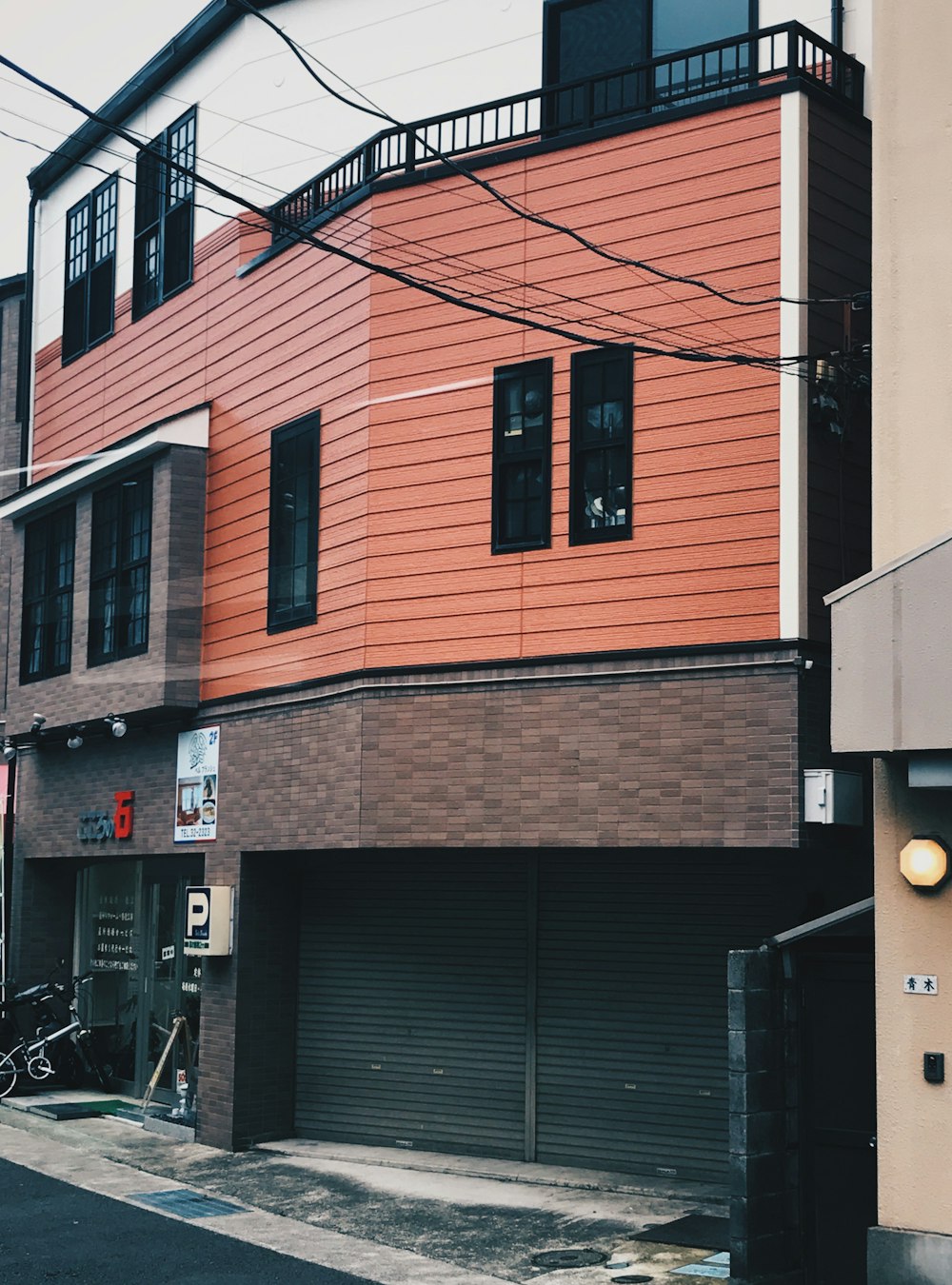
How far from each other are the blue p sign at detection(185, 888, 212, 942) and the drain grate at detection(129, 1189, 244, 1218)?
285cm

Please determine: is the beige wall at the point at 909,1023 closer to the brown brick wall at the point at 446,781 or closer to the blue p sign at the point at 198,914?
the brown brick wall at the point at 446,781

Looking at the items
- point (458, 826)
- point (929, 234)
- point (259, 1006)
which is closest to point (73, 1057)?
point (259, 1006)

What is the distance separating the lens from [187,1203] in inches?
527

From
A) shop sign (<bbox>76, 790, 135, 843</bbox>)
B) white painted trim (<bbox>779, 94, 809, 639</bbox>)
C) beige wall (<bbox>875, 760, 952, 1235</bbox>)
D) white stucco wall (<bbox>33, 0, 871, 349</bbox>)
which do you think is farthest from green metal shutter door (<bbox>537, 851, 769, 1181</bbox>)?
white stucco wall (<bbox>33, 0, 871, 349</bbox>)

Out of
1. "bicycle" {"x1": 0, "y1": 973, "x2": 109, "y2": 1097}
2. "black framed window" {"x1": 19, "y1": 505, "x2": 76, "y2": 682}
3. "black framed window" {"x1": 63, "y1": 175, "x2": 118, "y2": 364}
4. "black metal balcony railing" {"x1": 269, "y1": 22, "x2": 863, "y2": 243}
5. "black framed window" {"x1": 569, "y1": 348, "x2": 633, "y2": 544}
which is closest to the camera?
"black metal balcony railing" {"x1": 269, "y1": 22, "x2": 863, "y2": 243}

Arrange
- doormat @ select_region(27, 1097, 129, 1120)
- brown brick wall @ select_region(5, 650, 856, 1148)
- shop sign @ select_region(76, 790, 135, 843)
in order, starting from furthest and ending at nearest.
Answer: shop sign @ select_region(76, 790, 135, 843) < doormat @ select_region(27, 1097, 129, 1120) < brown brick wall @ select_region(5, 650, 856, 1148)

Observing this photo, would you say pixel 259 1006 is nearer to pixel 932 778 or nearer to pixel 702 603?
pixel 702 603

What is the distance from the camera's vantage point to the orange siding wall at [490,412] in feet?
41.7

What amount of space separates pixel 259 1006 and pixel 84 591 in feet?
19.6

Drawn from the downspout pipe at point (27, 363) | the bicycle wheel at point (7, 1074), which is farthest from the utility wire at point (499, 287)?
the bicycle wheel at point (7, 1074)

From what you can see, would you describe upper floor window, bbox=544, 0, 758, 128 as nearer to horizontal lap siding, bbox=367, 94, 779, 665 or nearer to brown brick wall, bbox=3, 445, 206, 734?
horizontal lap siding, bbox=367, 94, 779, 665

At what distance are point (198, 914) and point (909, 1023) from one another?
8.58 metres

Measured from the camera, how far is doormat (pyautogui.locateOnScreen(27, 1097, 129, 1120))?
17.7m

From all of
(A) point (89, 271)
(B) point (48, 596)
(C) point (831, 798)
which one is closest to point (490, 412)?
(C) point (831, 798)
